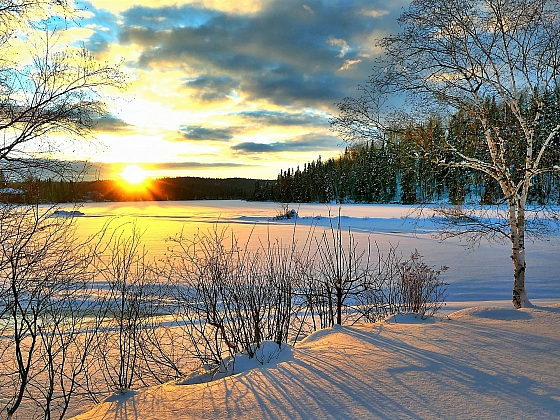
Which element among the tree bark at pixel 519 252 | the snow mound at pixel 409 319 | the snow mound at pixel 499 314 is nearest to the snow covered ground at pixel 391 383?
the snow mound at pixel 499 314

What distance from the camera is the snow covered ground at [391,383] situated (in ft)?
10.6

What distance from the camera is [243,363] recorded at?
5.09 m

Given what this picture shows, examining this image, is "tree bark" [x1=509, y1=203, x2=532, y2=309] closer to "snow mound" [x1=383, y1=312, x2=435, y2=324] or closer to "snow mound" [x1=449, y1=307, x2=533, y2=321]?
"snow mound" [x1=449, y1=307, x2=533, y2=321]

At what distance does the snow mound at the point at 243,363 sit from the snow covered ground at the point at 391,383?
0.30 ft

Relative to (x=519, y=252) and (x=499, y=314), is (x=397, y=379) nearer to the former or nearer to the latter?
(x=499, y=314)

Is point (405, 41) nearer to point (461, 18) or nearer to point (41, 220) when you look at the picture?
point (461, 18)

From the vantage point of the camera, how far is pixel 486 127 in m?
6.85

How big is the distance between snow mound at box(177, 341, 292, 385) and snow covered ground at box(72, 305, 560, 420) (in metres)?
0.09

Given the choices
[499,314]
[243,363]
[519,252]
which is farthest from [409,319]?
[243,363]

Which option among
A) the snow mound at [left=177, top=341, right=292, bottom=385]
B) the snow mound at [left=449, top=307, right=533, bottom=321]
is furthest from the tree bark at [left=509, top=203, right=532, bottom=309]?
the snow mound at [left=177, top=341, right=292, bottom=385]

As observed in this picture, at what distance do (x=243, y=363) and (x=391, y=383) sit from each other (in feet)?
6.74

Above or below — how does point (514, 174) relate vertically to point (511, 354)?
above

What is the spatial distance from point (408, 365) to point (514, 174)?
4.86 m

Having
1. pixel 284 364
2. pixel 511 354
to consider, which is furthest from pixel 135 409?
pixel 511 354
